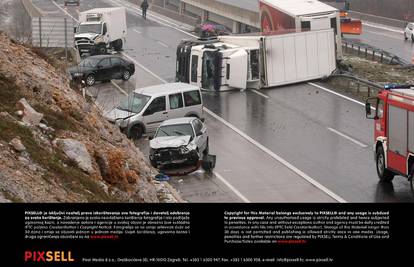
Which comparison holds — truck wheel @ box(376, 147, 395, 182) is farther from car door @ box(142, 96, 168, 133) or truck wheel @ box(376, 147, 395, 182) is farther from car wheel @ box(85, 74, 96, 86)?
car wheel @ box(85, 74, 96, 86)

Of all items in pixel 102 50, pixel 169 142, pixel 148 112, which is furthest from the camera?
pixel 102 50

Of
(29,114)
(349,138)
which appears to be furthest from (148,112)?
(29,114)

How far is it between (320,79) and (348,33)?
A: 2012 centimetres

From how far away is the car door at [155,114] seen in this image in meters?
32.0

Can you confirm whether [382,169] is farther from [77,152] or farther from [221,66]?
[221,66]

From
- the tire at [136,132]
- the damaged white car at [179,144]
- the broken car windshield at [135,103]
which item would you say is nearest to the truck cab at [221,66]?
the broken car windshield at [135,103]

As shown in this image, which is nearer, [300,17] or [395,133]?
[395,133]

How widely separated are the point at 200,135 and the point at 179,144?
1192 millimetres

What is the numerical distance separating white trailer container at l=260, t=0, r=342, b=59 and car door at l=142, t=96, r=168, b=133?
37.4 feet

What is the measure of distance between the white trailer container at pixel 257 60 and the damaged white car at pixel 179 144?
1191 cm

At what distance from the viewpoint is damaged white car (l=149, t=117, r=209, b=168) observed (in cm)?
2681

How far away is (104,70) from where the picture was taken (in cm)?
4188

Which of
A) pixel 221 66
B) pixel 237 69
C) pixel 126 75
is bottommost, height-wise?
pixel 126 75

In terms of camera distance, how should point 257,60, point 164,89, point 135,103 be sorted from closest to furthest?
point 135,103
point 164,89
point 257,60
